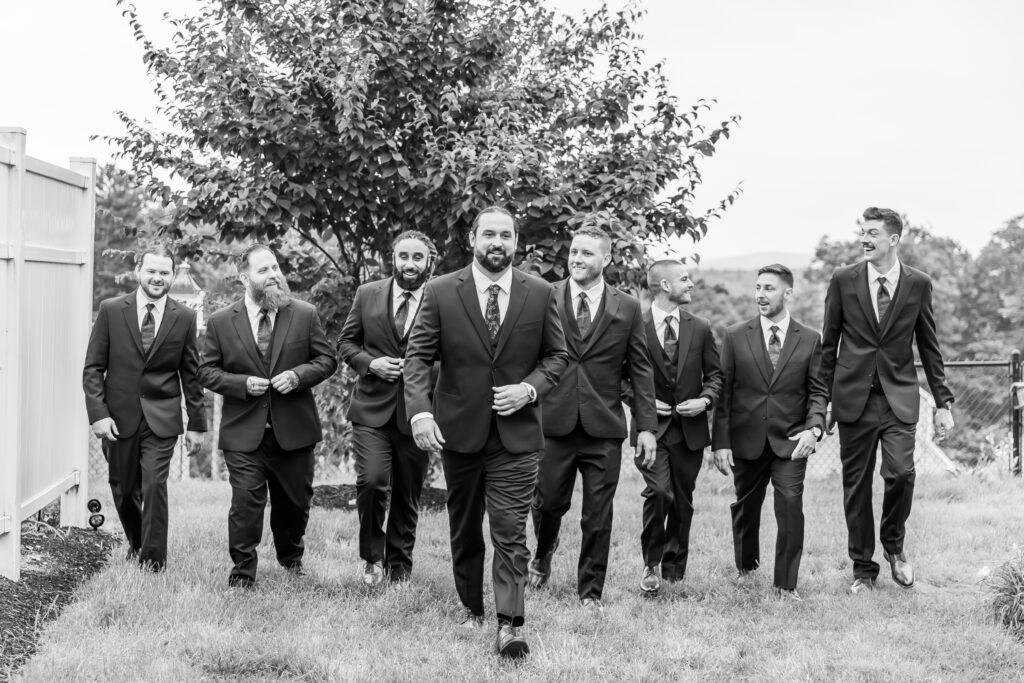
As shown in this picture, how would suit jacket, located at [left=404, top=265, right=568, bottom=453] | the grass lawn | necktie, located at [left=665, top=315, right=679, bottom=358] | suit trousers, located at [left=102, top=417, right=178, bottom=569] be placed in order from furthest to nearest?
necktie, located at [left=665, top=315, right=679, bottom=358] → suit trousers, located at [left=102, top=417, right=178, bottom=569] → suit jacket, located at [left=404, top=265, right=568, bottom=453] → the grass lawn

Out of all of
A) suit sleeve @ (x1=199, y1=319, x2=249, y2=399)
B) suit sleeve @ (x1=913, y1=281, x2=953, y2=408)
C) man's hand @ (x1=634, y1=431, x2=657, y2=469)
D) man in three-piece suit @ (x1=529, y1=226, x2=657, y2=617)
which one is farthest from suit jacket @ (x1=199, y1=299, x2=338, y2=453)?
suit sleeve @ (x1=913, y1=281, x2=953, y2=408)

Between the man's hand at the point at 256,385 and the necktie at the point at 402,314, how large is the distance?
990mm

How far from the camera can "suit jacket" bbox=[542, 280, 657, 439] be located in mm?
6785

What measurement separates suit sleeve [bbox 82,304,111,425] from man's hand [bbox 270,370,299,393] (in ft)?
3.90

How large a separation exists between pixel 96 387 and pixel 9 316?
0.94m

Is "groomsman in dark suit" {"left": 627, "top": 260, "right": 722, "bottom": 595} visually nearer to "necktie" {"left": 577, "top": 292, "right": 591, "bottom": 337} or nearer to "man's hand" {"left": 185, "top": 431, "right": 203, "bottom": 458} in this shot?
"necktie" {"left": 577, "top": 292, "right": 591, "bottom": 337}

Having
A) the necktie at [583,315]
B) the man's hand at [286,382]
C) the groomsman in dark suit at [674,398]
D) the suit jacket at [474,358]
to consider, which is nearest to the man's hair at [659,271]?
the groomsman in dark suit at [674,398]

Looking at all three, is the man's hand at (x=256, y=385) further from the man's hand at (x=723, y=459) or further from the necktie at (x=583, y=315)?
the man's hand at (x=723, y=459)

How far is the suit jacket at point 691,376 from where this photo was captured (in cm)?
750

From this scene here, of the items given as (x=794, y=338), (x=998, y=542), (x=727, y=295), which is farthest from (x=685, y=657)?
(x=727, y=295)

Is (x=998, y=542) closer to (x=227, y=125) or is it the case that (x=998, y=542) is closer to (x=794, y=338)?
(x=794, y=338)

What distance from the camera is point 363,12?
9172mm

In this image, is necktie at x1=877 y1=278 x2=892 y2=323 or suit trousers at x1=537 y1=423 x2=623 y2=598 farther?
necktie at x1=877 y1=278 x2=892 y2=323

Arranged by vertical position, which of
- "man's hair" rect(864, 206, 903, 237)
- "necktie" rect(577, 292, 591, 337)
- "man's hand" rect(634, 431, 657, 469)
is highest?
"man's hair" rect(864, 206, 903, 237)
